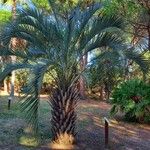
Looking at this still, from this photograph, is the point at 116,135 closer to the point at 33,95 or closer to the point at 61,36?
the point at 61,36

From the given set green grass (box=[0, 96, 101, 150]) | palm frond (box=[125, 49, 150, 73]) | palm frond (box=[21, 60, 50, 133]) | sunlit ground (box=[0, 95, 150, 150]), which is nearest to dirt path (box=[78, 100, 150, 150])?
sunlit ground (box=[0, 95, 150, 150])

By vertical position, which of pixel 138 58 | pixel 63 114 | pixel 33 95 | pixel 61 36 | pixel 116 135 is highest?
pixel 61 36

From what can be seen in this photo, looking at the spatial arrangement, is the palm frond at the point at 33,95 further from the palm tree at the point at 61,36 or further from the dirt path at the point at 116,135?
the dirt path at the point at 116,135

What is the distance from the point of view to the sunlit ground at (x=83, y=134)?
452 inches

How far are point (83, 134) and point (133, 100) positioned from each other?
3.76 metres

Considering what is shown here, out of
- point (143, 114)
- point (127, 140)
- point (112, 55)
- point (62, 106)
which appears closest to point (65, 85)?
point (62, 106)

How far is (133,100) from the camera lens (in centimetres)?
1644

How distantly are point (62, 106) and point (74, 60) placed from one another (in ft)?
4.42

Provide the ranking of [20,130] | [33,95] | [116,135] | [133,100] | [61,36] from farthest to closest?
1. [133,100]
2. [116,135]
3. [20,130]
4. [61,36]
5. [33,95]

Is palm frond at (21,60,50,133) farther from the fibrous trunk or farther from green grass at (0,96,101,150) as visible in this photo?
the fibrous trunk

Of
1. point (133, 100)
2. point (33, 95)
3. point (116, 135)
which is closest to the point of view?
point (33, 95)

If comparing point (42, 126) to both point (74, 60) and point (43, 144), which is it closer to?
point (43, 144)

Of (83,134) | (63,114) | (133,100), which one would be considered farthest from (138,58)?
(133,100)

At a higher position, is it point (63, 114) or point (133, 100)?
point (133, 100)
